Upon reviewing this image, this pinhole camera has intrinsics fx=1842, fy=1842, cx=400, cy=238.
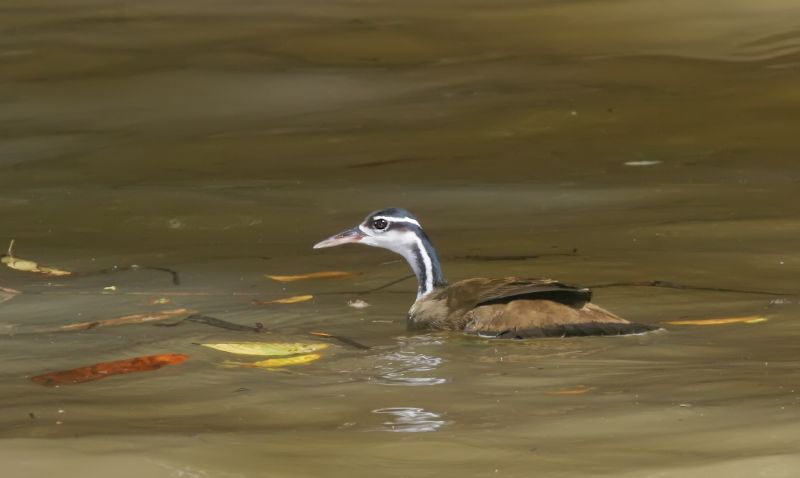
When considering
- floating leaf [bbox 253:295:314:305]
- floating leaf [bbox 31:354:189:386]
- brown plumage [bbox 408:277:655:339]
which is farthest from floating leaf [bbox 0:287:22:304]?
brown plumage [bbox 408:277:655:339]

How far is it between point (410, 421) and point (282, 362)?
3.59ft

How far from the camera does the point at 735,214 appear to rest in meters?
8.77

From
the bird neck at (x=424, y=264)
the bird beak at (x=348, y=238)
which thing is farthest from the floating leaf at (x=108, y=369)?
the bird beak at (x=348, y=238)

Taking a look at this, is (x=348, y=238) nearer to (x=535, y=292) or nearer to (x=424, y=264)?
(x=424, y=264)

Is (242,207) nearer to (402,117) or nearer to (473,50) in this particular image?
(402,117)

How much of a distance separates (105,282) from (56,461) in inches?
137

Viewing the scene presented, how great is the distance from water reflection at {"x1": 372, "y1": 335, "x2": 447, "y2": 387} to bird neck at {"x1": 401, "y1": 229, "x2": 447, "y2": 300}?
0.65 m

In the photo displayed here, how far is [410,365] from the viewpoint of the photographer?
5598 millimetres

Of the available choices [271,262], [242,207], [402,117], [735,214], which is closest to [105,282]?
[271,262]

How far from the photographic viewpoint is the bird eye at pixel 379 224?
7133mm

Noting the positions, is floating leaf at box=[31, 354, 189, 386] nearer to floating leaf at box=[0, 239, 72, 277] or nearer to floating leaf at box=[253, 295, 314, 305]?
floating leaf at box=[253, 295, 314, 305]

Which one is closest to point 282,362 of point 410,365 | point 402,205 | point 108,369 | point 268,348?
point 268,348

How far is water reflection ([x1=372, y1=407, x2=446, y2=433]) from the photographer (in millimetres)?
4539

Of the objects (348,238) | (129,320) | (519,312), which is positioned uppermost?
(348,238)
